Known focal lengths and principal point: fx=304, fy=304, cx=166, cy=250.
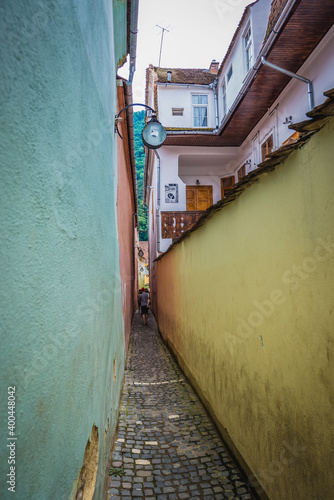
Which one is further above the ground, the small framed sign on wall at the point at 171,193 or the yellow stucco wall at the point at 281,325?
the small framed sign on wall at the point at 171,193

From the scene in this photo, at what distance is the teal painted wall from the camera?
3.24ft

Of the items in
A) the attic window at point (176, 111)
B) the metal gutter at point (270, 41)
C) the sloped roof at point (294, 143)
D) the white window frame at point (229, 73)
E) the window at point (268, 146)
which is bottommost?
the sloped roof at point (294, 143)

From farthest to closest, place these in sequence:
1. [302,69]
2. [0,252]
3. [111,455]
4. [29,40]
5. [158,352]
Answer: [158,352] → [302,69] → [111,455] → [29,40] → [0,252]

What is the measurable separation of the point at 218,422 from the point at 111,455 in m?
1.47

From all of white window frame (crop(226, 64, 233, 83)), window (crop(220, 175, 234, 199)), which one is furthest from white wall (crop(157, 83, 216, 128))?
window (crop(220, 175, 234, 199))

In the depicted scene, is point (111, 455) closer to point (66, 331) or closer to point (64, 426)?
point (64, 426)

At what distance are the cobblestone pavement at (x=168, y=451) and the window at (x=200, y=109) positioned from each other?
1170cm

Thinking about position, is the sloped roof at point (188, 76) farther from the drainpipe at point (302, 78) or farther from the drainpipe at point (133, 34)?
the drainpipe at point (133, 34)

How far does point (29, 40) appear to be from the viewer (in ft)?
3.69

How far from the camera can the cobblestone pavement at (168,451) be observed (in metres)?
3.15

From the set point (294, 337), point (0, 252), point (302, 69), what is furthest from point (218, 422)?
point (302, 69)

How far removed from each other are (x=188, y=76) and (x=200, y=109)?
2.33 metres

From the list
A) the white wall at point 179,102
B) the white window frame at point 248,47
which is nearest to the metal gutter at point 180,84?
the white wall at point 179,102

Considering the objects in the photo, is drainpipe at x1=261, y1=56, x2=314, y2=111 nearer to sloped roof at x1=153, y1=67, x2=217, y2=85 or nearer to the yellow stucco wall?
the yellow stucco wall
